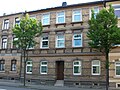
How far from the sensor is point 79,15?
29.4 metres

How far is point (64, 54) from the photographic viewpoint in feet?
96.2

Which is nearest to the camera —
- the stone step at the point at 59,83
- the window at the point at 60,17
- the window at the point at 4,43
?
the stone step at the point at 59,83

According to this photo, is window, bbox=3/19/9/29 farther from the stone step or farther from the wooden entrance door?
the stone step

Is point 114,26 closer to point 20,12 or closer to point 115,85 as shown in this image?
point 115,85

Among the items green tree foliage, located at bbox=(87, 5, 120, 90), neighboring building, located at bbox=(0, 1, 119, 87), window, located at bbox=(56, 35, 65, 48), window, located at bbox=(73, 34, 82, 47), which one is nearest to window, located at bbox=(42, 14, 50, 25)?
neighboring building, located at bbox=(0, 1, 119, 87)

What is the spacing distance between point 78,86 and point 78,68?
2.03m

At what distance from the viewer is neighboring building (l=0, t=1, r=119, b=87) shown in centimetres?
2761

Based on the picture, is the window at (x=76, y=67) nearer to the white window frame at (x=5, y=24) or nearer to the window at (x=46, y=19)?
the window at (x=46, y=19)

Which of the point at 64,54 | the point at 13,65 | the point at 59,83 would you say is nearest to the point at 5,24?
the point at 13,65

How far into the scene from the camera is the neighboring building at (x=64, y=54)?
2761 cm

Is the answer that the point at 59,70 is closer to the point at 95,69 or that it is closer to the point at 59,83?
the point at 59,83

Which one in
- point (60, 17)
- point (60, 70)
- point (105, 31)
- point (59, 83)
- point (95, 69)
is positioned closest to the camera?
point (105, 31)

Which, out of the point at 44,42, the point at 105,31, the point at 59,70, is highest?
the point at 105,31

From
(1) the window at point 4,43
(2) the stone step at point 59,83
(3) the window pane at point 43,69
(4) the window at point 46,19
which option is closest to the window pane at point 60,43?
(4) the window at point 46,19
